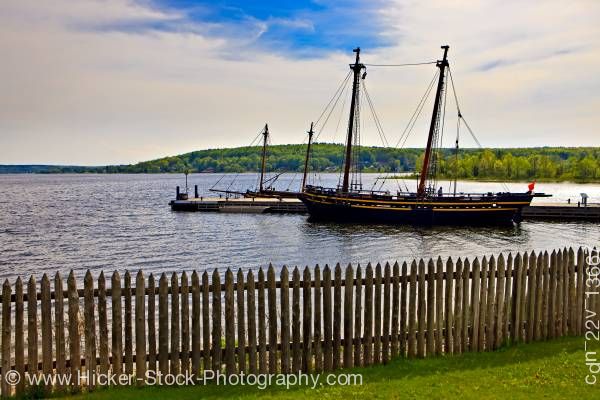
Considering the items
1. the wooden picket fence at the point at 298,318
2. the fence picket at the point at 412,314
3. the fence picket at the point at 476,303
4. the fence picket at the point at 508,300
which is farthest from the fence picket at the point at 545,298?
the fence picket at the point at 412,314

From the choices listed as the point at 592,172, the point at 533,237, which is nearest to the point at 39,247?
the point at 533,237

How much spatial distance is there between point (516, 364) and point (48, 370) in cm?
722

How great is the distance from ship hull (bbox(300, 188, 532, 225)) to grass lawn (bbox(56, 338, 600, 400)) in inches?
1971

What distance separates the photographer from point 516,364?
26.7ft

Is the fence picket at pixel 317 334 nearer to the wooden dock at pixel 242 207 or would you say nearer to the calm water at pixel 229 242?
the calm water at pixel 229 242

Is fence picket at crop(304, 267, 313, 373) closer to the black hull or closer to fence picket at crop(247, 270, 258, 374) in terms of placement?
fence picket at crop(247, 270, 258, 374)

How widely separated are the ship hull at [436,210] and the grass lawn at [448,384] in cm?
5006

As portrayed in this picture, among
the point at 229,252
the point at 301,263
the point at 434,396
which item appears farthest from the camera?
the point at 229,252

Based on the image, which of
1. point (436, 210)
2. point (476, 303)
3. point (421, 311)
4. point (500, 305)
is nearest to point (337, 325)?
point (421, 311)

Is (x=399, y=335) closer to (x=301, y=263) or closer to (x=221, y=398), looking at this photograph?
(x=221, y=398)

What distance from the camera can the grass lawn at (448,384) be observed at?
7.04 metres

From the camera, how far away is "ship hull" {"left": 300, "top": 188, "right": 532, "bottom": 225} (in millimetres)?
56312

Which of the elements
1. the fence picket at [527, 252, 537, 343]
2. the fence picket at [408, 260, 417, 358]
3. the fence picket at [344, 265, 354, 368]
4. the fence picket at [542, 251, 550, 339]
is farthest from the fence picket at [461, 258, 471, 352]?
the fence picket at [344, 265, 354, 368]

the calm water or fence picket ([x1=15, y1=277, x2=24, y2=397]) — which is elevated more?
fence picket ([x1=15, y1=277, x2=24, y2=397])
